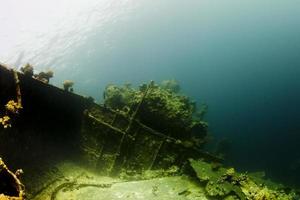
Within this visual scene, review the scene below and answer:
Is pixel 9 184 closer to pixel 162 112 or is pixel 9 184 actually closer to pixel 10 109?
pixel 10 109

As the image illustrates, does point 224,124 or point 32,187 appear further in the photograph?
point 224,124

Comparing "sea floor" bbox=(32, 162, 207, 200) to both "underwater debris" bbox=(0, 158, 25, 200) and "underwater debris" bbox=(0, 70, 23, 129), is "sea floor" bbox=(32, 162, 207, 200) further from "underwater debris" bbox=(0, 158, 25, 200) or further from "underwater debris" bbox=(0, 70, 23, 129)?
"underwater debris" bbox=(0, 158, 25, 200)

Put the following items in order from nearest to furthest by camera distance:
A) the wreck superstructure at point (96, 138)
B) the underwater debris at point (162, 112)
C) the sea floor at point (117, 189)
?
the sea floor at point (117, 189)
the wreck superstructure at point (96, 138)
the underwater debris at point (162, 112)

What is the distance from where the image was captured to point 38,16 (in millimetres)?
64000

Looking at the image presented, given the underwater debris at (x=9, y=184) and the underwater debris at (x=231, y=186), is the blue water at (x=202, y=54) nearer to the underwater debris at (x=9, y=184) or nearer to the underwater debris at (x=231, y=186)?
the underwater debris at (x=231, y=186)

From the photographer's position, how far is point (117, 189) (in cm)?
822

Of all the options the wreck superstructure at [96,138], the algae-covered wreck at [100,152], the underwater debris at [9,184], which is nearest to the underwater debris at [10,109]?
the algae-covered wreck at [100,152]

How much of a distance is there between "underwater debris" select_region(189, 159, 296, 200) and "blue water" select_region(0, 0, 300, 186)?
25092mm

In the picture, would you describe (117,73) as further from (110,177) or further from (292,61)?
(110,177)

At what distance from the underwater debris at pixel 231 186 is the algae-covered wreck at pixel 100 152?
3 centimetres

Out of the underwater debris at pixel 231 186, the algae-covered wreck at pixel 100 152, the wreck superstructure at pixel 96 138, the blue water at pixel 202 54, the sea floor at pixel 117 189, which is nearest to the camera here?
the underwater debris at pixel 231 186

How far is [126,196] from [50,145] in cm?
317

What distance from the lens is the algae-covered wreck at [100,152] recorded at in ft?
26.2

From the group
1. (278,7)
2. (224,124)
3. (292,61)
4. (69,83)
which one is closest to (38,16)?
(224,124)
